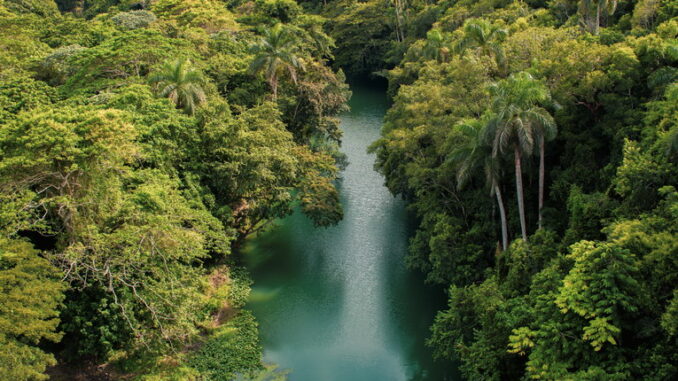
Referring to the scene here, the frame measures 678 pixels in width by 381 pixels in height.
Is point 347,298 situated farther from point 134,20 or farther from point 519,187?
point 134,20

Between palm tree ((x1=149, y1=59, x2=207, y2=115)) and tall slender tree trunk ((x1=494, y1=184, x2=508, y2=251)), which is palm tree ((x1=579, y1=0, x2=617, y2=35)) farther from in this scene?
palm tree ((x1=149, y1=59, x2=207, y2=115))

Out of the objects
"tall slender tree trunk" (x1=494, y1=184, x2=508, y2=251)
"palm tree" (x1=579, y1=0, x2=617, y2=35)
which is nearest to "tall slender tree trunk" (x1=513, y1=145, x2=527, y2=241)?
"tall slender tree trunk" (x1=494, y1=184, x2=508, y2=251)

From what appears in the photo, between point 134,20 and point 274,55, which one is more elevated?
point 134,20

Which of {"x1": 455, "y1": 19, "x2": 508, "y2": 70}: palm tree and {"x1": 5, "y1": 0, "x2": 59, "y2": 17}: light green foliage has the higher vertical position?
{"x1": 5, "y1": 0, "x2": 59, "y2": 17}: light green foliage

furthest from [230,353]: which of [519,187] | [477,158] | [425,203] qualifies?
[519,187]

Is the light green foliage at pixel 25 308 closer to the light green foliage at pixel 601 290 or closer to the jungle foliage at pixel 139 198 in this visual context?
the jungle foliage at pixel 139 198

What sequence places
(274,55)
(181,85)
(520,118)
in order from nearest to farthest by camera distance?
(520,118) → (181,85) → (274,55)
